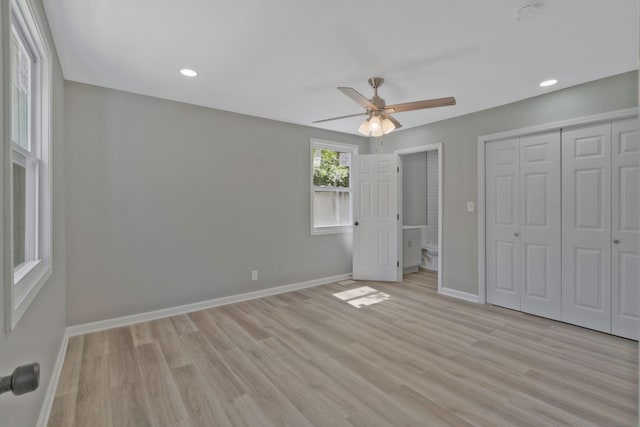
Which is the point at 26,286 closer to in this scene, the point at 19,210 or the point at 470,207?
the point at 19,210

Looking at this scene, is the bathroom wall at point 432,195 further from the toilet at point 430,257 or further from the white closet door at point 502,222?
the white closet door at point 502,222

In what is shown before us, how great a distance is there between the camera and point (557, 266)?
10.7 ft

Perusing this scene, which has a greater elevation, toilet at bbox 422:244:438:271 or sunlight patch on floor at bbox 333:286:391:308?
toilet at bbox 422:244:438:271

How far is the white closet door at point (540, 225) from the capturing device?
3262 mm

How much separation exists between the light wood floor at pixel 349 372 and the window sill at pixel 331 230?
1.57m

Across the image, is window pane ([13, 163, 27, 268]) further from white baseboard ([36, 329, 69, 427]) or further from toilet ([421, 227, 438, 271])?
toilet ([421, 227, 438, 271])

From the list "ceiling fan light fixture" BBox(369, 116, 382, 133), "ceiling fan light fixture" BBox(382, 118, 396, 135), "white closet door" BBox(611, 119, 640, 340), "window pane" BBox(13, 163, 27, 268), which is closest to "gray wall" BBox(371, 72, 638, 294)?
"white closet door" BBox(611, 119, 640, 340)

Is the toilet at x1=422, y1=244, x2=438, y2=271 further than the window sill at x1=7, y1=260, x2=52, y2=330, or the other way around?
the toilet at x1=422, y1=244, x2=438, y2=271

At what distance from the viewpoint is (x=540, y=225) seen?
3.38 meters

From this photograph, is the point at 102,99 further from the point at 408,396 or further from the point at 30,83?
the point at 408,396

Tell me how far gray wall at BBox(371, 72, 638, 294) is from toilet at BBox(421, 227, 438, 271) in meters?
1.53

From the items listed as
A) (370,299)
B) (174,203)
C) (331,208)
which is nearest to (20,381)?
(174,203)

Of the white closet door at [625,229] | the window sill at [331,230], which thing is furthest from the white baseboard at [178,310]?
the white closet door at [625,229]

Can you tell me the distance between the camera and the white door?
485 centimetres
